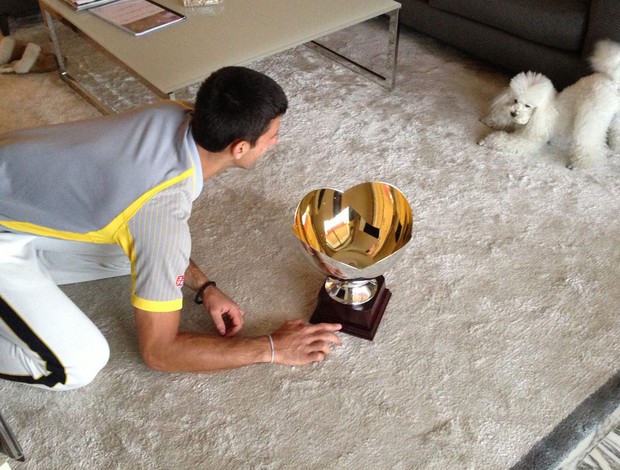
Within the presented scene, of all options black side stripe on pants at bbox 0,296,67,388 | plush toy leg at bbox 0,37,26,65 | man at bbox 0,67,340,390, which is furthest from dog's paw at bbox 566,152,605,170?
plush toy leg at bbox 0,37,26,65

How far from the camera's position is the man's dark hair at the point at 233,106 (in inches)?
50.2

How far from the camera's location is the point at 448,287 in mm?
1702

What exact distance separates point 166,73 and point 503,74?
52.7 inches

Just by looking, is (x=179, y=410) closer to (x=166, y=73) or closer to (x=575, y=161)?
(x=166, y=73)

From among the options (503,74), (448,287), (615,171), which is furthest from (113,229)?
(503,74)

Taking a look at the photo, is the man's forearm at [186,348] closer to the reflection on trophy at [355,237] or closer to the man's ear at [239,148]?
the reflection on trophy at [355,237]

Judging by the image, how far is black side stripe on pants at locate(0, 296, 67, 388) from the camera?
1.34 metres

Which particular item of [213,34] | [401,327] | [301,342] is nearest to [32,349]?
[301,342]

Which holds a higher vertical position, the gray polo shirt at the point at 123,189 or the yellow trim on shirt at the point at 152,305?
the gray polo shirt at the point at 123,189

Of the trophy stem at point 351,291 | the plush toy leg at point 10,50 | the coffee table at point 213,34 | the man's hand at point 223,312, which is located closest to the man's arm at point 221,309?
the man's hand at point 223,312

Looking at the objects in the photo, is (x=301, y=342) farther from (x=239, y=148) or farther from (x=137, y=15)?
(x=137, y=15)

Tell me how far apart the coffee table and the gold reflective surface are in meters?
0.54

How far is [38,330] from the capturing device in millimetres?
1363

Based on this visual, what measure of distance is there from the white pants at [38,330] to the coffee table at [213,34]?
632mm
